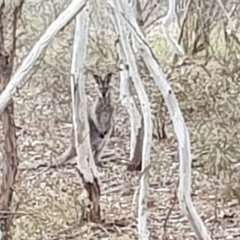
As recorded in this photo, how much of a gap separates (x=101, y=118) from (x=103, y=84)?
27 centimetres

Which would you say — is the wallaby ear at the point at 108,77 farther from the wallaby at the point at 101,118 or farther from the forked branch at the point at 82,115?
the forked branch at the point at 82,115

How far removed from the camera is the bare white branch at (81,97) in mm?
3987

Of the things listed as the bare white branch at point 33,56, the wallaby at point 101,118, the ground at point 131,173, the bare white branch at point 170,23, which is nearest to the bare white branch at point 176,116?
the bare white branch at point 33,56

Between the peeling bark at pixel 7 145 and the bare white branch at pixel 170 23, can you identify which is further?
the bare white branch at pixel 170 23

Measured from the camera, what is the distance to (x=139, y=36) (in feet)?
8.05

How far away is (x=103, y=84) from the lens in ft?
18.7

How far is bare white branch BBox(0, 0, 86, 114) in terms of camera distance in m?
1.88

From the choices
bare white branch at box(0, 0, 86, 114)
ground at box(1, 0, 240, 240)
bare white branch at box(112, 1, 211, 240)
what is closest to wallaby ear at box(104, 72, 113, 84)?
ground at box(1, 0, 240, 240)

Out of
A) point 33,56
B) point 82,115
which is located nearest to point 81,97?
point 82,115

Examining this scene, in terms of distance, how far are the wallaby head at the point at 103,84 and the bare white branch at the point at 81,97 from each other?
1.34 m

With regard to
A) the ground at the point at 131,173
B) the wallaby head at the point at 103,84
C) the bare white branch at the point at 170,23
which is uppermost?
the bare white branch at the point at 170,23

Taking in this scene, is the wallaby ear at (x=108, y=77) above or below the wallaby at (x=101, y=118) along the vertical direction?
above

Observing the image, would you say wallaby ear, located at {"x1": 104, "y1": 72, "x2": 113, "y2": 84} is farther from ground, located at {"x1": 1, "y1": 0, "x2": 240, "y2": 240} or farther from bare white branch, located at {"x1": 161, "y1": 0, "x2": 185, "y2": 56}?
bare white branch, located at {"x1": 161, "y1": 0, "x2": 185, "y2": 56}

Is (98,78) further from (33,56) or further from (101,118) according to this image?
(33,56)
